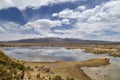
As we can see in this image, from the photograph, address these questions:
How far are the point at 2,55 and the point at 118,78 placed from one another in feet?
48.9

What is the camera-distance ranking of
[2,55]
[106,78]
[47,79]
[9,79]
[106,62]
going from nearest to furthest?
[9,79]
[47,79]
[2,55]
[106,78]
[106,62]

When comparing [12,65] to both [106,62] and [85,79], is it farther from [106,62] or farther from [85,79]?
[106,62]

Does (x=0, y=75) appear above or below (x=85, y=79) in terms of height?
above

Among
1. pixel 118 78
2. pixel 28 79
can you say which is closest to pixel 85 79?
pixel 118 78

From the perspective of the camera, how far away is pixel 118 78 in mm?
27625

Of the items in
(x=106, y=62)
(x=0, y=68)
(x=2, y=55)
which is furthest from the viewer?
(x=106, y=62)

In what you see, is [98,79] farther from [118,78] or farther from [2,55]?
[2,55]

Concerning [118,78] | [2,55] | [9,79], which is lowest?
[118,78]

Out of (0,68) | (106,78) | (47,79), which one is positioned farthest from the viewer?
(106,78)

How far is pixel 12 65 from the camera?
2467 cm

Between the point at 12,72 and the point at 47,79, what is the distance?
13.3ft

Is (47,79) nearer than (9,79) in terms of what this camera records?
No

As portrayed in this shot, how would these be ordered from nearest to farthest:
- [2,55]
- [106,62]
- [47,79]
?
[47,79]
[2,55]
[106,62]

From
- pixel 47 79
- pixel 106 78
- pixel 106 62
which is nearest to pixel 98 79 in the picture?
pixel 106 78
